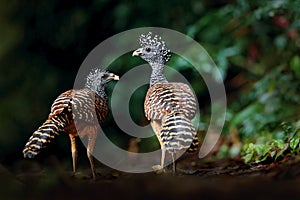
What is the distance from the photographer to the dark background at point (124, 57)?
13.8ft

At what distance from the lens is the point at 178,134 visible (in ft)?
6.89

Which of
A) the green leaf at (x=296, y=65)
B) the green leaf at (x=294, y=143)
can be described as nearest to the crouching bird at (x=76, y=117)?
the green leaf at (x=294, y=143)

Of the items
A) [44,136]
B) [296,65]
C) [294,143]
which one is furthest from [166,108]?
[296,65]

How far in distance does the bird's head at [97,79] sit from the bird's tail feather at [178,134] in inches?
11.8

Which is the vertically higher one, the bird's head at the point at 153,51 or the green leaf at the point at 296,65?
the green leaf at the point at 296,65

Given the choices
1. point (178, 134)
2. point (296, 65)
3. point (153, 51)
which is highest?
point (296, 65)

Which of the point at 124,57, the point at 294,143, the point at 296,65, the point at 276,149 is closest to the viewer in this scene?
the point at 294,143

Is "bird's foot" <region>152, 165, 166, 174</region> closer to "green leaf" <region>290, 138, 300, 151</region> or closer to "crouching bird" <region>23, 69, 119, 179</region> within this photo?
"crouching bird" <region>23, 69, 119, 179</region>

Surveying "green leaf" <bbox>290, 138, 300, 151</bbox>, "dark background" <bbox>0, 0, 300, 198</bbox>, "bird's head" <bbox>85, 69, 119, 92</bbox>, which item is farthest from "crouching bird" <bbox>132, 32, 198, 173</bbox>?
"dark background" <bbox>0, 0, 300, 198</bbox>

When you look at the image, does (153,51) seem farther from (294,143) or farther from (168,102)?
(294,143)

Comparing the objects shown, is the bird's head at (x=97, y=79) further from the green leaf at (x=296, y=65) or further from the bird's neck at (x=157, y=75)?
Answer: the green leaf at (x=296, y=65)

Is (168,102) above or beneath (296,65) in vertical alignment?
beneath

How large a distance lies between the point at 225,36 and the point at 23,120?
71.8 inches

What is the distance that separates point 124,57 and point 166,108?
171 centimetres
